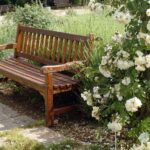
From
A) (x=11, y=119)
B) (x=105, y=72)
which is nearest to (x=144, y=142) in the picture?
(x=105, y=72)

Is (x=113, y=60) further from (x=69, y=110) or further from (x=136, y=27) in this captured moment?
(x=69, y=110)

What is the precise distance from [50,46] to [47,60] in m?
0.22

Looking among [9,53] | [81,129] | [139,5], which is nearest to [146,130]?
[139,5]

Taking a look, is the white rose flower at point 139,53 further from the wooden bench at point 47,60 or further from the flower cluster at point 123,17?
the wooden bench at point 47,60

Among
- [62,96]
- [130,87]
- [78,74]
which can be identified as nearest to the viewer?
[130,87]

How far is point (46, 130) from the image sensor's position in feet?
18.3

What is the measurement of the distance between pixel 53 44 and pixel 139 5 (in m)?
3.33

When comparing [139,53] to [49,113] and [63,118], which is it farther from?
[63,118]

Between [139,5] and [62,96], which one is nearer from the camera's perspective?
[139,5]

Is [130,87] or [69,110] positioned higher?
[130,87]

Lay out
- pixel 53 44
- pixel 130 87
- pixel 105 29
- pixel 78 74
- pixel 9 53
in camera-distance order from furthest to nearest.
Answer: pixel 9 53
pixel 105 29
pixel 53 44
pixel 78 74
pixel 130 87

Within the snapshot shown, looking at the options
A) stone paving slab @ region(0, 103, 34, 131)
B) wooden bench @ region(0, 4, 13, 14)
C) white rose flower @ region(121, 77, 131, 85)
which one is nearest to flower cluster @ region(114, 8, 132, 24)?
white rose flower @ region(121, 77, 131, 85)

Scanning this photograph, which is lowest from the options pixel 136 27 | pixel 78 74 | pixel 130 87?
pixel 78 74

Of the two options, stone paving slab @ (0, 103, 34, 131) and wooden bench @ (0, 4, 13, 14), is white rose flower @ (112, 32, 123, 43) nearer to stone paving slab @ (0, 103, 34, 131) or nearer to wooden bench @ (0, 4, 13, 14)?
stone paving slab @ (0, 103, 34, 131)
